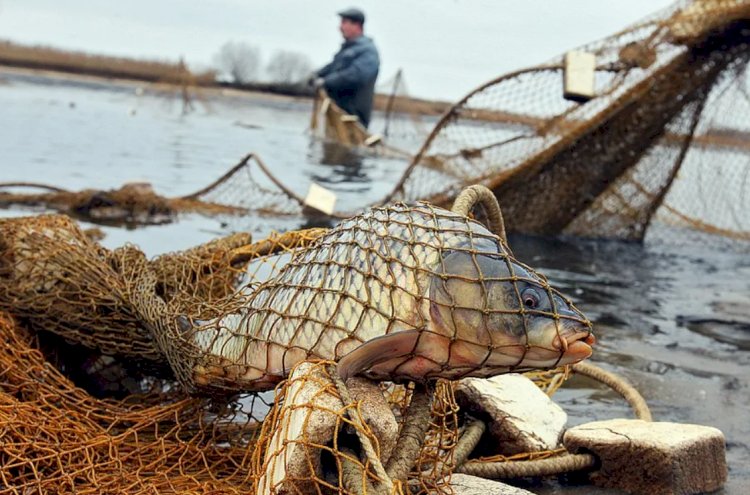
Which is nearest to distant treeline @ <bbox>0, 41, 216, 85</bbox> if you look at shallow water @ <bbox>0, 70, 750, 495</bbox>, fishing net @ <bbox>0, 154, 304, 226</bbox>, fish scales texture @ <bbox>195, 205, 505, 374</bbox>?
shallow water @ <bbox>0, 70, 750, 495</bbox>

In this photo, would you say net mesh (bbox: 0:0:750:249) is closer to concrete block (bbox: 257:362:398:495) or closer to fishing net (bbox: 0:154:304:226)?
fishing net (bbox: 0:154:304:226)

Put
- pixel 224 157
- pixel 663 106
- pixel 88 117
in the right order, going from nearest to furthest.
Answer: pixel 663 106, pixel 224 157, pixel 88 117

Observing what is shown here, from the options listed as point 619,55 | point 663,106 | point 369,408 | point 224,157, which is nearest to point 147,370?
point 369,408

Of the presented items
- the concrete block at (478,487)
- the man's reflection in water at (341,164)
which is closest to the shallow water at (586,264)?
the man's reflection in water at (341,164)

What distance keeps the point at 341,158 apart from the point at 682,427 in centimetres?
1490

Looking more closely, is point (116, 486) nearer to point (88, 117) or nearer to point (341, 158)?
point (341, 158)

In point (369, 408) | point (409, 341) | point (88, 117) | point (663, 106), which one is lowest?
point (88, 117)

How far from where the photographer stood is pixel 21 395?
3.58 metres

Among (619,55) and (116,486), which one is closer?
(116,486)

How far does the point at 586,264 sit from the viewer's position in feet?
28.5

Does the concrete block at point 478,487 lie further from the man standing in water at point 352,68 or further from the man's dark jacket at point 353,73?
the man's dark jacket at point 353,73

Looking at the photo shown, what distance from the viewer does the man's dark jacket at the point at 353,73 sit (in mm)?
17156

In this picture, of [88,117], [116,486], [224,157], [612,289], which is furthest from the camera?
[88,117]

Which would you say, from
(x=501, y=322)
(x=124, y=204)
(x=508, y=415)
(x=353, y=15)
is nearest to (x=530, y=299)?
(x=501, y=322)
